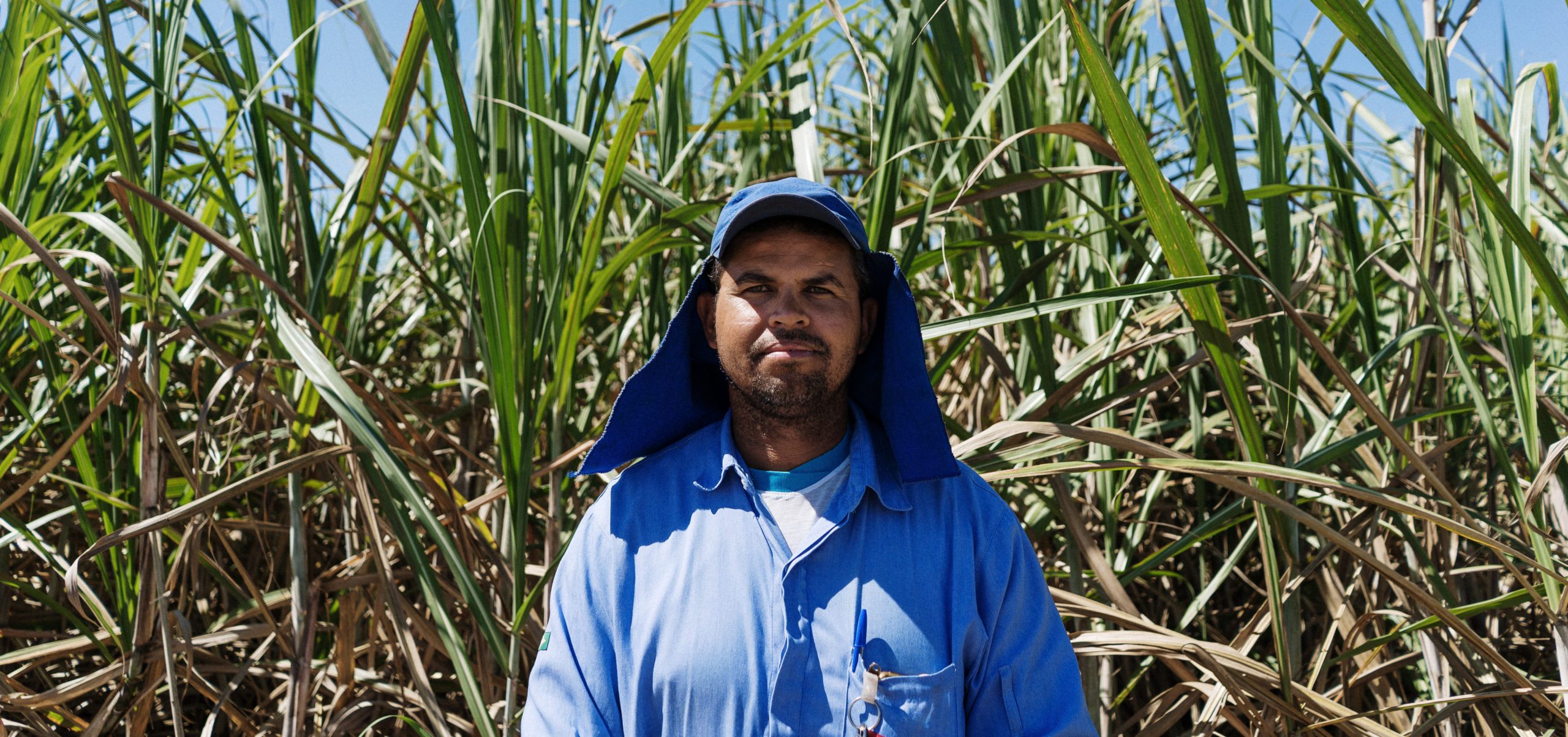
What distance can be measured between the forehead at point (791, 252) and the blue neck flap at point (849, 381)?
3cm

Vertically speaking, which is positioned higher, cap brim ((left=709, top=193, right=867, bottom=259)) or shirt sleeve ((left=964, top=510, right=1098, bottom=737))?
cap brim ((left=709, top=193, right=867, bottom=259))

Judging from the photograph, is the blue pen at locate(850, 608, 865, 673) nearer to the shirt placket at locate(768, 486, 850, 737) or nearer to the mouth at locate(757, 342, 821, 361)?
the shirt placket at locate(768, 486, 850, 737)

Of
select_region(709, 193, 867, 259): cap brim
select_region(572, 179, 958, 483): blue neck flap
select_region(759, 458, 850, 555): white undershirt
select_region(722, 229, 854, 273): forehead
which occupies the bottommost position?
select_region(759, 458, 850, 555): white undershirt

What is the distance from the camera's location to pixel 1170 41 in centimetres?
137

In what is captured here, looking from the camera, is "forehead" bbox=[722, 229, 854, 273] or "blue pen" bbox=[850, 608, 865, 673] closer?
"blue pen" bbox=[850, 608, 865, 673]

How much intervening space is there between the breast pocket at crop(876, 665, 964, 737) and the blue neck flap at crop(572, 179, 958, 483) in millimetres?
229

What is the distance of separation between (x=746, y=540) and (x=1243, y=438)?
0.62 meters

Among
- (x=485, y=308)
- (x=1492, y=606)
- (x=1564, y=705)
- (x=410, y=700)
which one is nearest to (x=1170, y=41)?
(x=1492, y=606)

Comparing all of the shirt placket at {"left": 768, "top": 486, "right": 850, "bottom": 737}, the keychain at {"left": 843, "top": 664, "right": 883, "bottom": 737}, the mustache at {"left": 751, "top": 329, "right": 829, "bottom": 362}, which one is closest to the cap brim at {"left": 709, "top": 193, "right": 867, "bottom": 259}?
the mustache at {"left": 751, "top": 329, "right": 829, "bottom": 362}

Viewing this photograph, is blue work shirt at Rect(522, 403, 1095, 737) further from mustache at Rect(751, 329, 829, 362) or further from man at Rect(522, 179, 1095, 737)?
mustache at Rect(751, 329, 829, 362)

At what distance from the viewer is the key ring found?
1057 millimetres

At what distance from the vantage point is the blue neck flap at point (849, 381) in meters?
1.18

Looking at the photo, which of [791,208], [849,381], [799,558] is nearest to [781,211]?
[791,208]

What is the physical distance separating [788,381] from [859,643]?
29cm
